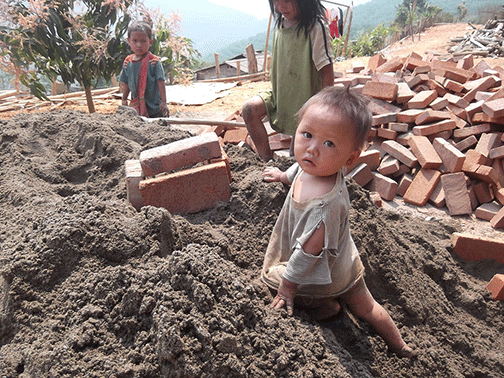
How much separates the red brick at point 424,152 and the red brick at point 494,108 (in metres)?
0.70

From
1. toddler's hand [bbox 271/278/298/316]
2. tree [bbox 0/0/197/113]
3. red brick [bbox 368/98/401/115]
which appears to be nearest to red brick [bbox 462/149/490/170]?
red brick [bbox 368/98/401/115]

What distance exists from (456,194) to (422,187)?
33 cm

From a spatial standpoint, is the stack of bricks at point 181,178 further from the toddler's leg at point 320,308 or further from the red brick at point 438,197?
the red brick at point 438,197

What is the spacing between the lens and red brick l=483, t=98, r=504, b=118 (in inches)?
174

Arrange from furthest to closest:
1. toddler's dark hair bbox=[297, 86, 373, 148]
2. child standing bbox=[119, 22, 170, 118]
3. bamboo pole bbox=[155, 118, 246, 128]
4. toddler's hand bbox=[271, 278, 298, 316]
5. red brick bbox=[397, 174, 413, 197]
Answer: child standing bbox=[119, 22, 170, 118], red brick bbox=[397, 174, 413, 197], bamboo pole bbox=[155, 118, 246, 128], toddler's hand bbox=[271, 278, 298, 316], toddler's dark hair bbox=[297, 86, 373, 148]

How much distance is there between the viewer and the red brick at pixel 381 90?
200 inches

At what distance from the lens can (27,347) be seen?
5.23ft

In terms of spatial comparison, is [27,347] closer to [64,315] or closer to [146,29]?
[64,315]

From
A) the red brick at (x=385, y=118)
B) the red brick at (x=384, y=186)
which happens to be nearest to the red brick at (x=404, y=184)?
the red brick at (x=384, y=186)

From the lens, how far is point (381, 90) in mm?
5145

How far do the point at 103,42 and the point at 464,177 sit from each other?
17.0ft

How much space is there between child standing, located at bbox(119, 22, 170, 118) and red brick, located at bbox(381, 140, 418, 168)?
2714 mm

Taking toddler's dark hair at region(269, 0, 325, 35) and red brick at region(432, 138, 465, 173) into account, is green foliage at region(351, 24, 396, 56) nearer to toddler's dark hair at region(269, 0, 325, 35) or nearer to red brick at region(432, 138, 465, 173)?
red brick at region(432, 138, 465, 173)

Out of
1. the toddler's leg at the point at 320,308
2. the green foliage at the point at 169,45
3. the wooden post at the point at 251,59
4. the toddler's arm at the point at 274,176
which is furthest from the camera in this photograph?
the wooden post at the point at 251,59
